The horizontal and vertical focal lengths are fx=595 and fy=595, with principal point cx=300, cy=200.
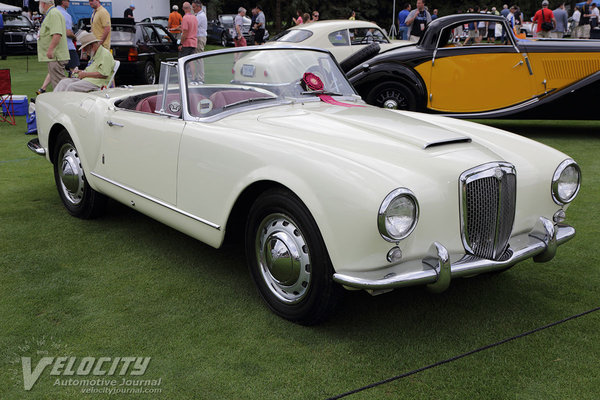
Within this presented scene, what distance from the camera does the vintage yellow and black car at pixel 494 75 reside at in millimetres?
8289

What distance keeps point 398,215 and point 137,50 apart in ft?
39.7

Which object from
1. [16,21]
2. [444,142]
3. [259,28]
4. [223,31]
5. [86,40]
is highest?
[223,31]

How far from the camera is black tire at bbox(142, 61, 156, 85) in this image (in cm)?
1390

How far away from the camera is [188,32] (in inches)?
507

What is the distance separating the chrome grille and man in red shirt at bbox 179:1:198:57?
10.8 metres

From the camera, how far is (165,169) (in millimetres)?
3926

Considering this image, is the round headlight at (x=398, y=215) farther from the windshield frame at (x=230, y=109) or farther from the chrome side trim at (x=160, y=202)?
the windshield frame at (x=230, y=109)

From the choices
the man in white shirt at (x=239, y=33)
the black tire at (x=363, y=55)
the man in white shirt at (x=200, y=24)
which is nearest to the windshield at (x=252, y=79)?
the black tire at (x=363, y=55)

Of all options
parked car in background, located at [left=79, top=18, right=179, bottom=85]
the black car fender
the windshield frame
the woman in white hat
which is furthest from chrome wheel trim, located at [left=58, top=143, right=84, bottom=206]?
parked car in background, located at [left=79, top=18, right=179, bottom=85]

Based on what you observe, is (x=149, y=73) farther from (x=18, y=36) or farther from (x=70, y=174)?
(x=18, y=36)

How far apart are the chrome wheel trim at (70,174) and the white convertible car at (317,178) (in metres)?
0.38

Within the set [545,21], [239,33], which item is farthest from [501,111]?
[545,21]

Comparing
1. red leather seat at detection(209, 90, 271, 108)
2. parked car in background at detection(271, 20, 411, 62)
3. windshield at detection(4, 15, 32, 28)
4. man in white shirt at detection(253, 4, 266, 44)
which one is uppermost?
windshield at detection(4, 15, 32, 28)

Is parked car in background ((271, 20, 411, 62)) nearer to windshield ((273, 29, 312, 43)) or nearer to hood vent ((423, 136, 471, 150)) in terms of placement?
windshield ((273, 29, 312, 43))
